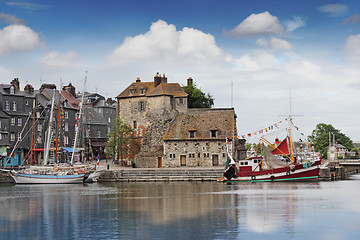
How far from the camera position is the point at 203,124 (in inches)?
2972

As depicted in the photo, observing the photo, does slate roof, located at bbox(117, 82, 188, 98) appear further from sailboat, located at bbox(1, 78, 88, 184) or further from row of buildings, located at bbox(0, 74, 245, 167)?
sailboat, located at bbox(1, 78, 88, 184)

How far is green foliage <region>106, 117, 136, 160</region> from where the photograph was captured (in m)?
77.6

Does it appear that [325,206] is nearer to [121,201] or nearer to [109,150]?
[121,201]

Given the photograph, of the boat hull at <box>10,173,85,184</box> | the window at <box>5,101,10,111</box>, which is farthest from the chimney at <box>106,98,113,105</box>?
the boat hull at <box>10,173,85,184</box>

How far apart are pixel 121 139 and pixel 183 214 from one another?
4296cm

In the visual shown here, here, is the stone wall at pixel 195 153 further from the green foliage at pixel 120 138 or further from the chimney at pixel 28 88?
the chimney at pixel 28 88

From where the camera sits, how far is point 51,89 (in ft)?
306

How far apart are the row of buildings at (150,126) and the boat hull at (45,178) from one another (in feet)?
13.4

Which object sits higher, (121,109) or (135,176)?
(121,109)

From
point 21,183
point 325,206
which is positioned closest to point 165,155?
point 21,183

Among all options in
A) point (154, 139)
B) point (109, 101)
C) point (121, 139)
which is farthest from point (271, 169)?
point (109, 101)

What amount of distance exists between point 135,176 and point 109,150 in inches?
628

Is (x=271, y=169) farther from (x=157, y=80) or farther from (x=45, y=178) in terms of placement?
(x=45, y=178)

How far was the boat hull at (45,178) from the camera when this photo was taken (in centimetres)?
6669
